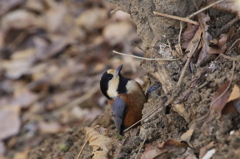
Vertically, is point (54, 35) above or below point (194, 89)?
below

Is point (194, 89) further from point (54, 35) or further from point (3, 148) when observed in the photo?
point (54, 35)

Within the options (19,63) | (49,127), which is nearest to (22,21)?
(19,63)

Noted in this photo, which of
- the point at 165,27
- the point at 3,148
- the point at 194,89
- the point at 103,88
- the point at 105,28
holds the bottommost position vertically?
the point at 3,148

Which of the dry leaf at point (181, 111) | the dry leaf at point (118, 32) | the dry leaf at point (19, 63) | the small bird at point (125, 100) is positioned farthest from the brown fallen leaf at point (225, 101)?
the dry leaf at point (19, 63)

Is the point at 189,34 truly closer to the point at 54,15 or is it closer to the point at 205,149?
the point at 205,149

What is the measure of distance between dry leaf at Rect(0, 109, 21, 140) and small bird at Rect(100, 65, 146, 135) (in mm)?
2713

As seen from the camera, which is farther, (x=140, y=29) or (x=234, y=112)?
(x=140, y=29)

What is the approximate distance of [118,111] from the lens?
4.31 m

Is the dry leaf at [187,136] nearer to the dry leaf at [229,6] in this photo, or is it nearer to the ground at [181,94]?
the ground at [181,94]

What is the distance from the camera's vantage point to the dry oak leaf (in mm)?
3500

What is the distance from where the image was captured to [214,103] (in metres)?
2.74

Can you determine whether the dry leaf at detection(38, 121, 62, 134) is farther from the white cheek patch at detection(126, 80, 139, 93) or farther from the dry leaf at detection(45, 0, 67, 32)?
the dry leaf at detection(45, 0, 67, 32)

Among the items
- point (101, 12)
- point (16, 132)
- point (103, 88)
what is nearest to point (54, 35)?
point (101, 12)

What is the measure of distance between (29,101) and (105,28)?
2159 millimetres
